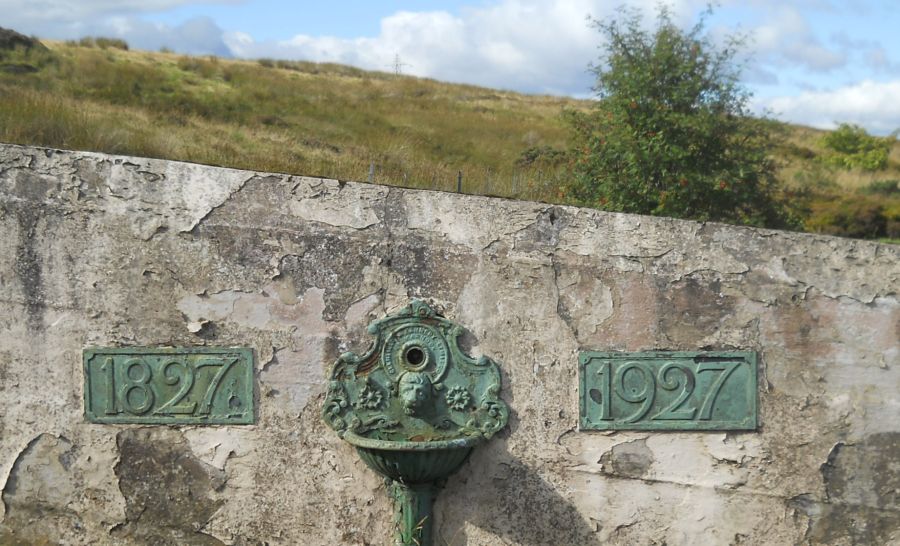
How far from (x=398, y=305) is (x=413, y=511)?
1.03 metres

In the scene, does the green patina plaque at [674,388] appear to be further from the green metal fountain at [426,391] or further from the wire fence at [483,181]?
the wire fence at [483,181]

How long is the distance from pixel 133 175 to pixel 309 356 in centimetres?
122

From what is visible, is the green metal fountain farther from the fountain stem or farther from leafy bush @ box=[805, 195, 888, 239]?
leafy bush @ box=[805, 195, 888, 239]

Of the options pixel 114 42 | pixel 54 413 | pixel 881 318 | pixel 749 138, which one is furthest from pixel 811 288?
pixel 114 42

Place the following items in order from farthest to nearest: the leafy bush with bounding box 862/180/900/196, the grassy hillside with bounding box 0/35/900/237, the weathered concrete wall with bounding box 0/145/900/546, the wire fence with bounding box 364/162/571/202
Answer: the leafy bush with bounding box 862/180/900/196 → the grassy hillside with bounding box 0/35/900/237 → the wire fence with bounding box 364/162/571/202 → the weathered concrete wall with bounding box 0/145/900/546

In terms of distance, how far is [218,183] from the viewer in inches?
159

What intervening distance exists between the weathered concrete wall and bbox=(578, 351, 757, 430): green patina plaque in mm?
75

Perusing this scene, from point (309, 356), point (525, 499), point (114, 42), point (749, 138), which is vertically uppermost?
point (114, 42)

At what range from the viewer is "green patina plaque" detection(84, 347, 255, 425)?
4.10 metres

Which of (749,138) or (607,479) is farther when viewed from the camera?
(749,138)

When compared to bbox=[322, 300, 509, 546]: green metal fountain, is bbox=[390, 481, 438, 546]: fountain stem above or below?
below

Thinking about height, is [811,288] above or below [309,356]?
above

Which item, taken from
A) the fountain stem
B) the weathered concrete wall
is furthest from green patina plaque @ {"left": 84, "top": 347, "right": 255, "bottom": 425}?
the fountain stem

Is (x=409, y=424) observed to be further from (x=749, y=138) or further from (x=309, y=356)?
(x=749, y=138)
